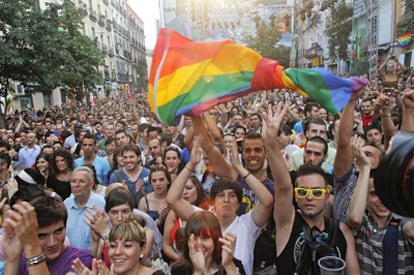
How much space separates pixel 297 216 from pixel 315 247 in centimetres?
29

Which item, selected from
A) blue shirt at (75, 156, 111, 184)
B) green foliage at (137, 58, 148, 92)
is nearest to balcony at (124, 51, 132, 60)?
green foliage at (137, 58, 148, 92)

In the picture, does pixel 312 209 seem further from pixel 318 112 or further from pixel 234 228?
pixel 318 112

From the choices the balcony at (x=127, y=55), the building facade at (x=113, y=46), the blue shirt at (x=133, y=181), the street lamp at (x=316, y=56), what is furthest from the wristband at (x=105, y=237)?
the balcony at (x=127, y=55)

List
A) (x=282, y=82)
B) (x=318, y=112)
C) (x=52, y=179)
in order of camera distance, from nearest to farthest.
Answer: (x=282, y=82) → (x=52, y=179) → (x=318, y=112)

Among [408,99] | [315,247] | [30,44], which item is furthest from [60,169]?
[30,44]

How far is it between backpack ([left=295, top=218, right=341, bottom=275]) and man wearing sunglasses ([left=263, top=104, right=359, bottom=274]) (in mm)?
18

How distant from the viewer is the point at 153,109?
3592mm

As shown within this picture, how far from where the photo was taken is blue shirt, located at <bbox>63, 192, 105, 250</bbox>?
3.21 m

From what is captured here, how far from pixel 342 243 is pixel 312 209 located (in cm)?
26

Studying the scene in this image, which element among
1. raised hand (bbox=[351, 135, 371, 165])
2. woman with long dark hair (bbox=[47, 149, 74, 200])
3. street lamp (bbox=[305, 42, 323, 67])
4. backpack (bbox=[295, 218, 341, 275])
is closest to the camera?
backpack (bbox=[295, 218, 341, 275])

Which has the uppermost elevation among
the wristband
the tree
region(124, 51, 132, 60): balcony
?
region(124, 51, 132, 60): balcony

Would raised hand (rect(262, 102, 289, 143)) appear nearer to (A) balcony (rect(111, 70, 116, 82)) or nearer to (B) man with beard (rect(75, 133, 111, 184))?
(B) man with beard (rect(75, 133, 111, 184))

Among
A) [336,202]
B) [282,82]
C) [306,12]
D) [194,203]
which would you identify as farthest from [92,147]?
[306,12]

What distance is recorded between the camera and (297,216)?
238 centimetres
